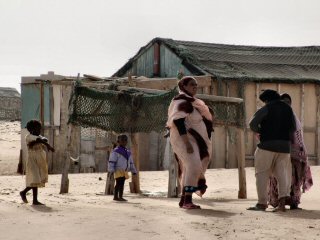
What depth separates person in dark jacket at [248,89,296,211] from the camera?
344 inches

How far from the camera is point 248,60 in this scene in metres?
23.4

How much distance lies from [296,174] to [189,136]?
5.22 feet

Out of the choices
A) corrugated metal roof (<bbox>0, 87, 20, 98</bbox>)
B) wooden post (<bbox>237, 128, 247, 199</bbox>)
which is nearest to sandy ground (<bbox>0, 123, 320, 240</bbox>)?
wooden post (<bbox>237, 128, 247, 199</bbox>)

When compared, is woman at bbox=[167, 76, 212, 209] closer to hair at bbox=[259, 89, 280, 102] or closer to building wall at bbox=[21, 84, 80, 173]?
hair at bbox=[259, 89, 280, 102]

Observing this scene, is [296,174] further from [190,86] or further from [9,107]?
[9,107]

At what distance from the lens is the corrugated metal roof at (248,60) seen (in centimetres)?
2145

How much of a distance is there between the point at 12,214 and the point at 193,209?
220cm

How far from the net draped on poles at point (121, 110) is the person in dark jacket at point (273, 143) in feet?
11.4

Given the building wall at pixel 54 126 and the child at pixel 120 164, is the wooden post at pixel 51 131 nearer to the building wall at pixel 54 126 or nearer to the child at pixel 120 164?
the building wall at pixel 54 126

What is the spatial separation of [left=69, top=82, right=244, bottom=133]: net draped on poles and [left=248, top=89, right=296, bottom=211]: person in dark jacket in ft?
11.4

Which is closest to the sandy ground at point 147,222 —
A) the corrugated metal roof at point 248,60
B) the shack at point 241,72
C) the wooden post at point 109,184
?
the wooden post at point 109,184

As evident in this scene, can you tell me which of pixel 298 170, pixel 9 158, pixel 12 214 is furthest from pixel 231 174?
pixel 9 158

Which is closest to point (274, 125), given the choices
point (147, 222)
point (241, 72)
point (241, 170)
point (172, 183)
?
point (147, 222)

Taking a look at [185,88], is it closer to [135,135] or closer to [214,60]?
[135,135]
